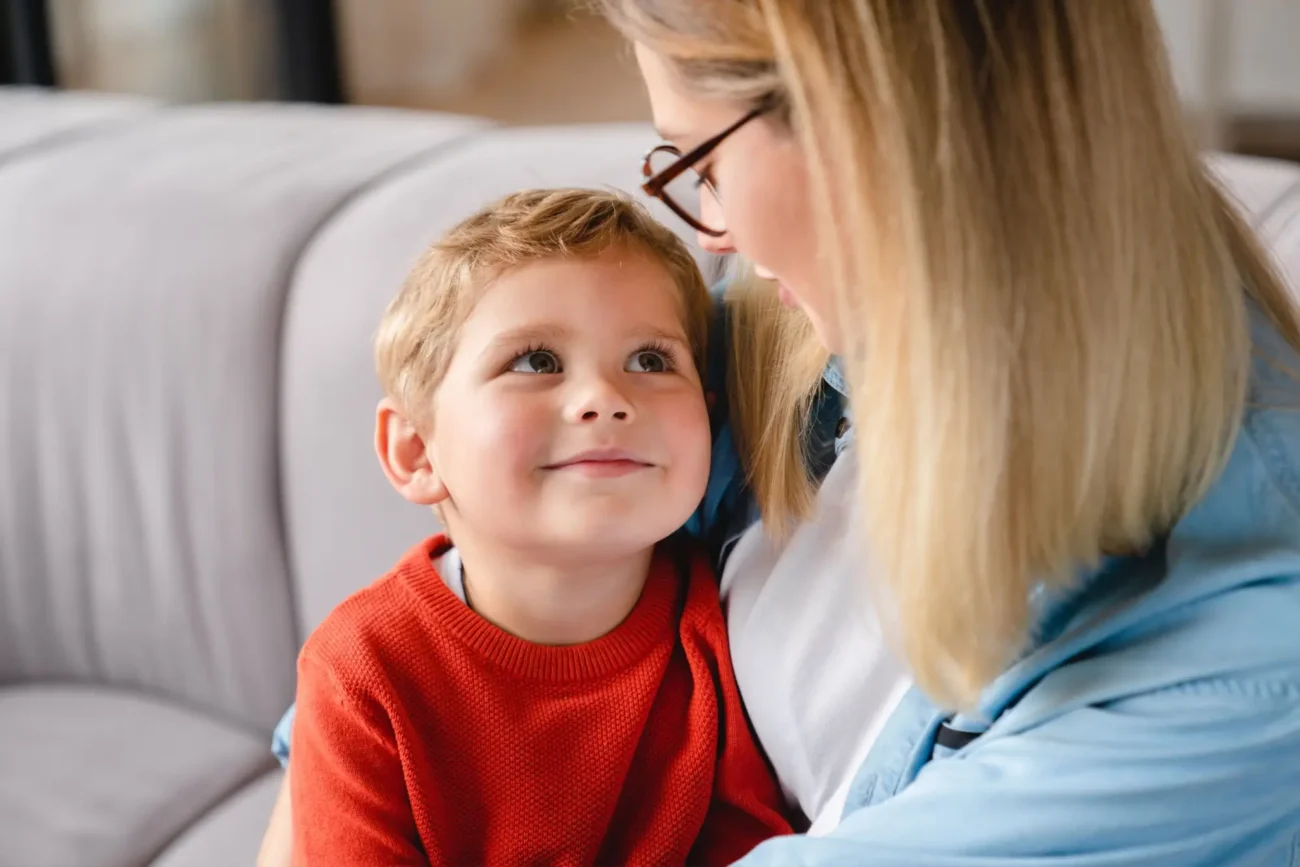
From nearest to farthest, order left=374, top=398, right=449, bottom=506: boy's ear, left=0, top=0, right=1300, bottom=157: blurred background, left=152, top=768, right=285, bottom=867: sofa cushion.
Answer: left=374, top=398, right=449, bottom=506: boy's ear < left=152, top=768, right=285, bottom=867: sofa cushion < left=0, top=0, right=1300, bottom=157: blurred background

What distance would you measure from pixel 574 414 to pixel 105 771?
3.15 ft

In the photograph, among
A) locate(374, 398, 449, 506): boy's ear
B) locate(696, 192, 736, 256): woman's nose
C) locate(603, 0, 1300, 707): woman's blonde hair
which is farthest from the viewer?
locate(374, 398, 449, 506): boy's ear

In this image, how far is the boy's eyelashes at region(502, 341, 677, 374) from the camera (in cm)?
113

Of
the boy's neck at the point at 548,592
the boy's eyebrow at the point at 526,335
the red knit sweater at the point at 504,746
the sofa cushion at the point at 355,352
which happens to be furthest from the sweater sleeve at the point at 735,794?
the sofa cushion at the point at 355,352

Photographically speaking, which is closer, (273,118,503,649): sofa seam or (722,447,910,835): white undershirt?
(722,447,910,835): white undershirt

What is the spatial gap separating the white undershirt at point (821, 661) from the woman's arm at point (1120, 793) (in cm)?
20

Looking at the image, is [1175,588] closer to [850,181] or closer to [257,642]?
[850,181]

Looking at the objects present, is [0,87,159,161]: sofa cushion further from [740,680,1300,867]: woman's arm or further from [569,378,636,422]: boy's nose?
[740,680,1300,867]: woman's arm

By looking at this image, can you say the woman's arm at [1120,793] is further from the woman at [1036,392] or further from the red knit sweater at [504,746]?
the red knit sweater at [504,746]

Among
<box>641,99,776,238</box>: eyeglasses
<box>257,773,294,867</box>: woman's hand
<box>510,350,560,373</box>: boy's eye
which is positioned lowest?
<box>257,773,294,867</box>: woman's hand

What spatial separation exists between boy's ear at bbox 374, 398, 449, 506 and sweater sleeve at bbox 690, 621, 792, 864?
0.95 feet

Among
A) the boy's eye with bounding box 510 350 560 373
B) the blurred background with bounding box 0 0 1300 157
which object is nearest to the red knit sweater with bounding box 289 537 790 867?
the boy's eye with bounding box 510 350 560 373

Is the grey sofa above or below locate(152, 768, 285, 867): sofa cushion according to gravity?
above

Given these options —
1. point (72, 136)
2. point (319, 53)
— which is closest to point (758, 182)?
point (72, 136)
